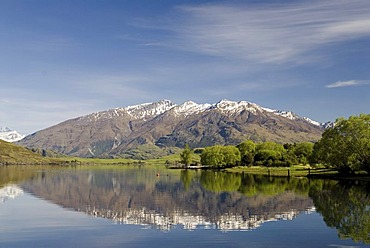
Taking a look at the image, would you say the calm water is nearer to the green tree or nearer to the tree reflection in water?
the tree reflection in water

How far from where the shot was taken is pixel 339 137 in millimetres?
117250

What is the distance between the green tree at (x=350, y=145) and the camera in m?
110

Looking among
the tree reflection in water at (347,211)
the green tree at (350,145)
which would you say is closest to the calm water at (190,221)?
the tree reflection in water at (347,211)

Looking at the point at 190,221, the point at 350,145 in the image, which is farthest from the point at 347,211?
the point at 350,145

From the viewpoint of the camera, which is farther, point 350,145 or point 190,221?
point 350,145

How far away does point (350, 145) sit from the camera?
4417 inches

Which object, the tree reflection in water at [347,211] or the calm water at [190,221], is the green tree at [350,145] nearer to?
the tree reflection in water at [347,211]

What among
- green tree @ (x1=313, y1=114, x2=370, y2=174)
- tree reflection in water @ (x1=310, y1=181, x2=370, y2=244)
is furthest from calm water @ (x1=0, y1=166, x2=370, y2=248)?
green tree @ (x1=313, y1=114, x2=370, y2=174)

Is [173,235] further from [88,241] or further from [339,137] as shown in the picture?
[339,137]

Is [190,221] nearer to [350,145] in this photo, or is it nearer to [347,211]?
[347,211]

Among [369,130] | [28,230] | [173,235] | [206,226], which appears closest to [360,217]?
[206,226]

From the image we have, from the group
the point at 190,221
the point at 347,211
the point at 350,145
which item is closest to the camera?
the point at 190,221

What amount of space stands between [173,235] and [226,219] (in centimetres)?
1099

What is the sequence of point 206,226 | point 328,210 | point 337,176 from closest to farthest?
point 206,226
point 328,210
point 337,176
